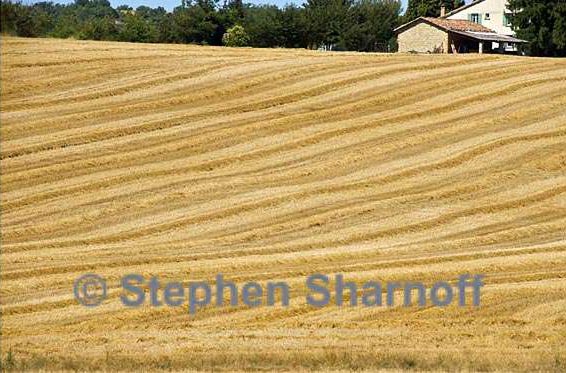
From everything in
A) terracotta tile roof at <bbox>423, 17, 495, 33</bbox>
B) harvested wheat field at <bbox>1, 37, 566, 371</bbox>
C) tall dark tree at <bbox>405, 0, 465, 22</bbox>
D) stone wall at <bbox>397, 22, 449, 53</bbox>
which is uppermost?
tall dark tree at <bbox>405, 0, 465, 22</bbox>

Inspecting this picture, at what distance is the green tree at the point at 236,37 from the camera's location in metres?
74.6

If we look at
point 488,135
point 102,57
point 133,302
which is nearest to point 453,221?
point 488,135

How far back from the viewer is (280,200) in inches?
990

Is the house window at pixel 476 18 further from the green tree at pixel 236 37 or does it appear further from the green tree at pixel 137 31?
the green tree at pixel 137 31

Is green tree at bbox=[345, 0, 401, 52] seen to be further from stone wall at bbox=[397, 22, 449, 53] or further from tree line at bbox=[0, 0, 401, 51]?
stone wall at bbox=[397, 22, 449, 53]

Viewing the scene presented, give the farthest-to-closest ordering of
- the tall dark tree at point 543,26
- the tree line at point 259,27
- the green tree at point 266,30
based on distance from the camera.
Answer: the green tree at point 266,30 → the tree line at point 259,27 → the tall dark tree at point 543,26

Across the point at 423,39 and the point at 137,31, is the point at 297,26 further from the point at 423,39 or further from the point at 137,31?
the point at 137,31

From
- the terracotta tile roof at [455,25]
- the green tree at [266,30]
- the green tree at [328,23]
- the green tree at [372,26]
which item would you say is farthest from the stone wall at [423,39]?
the green tree at [266,30]

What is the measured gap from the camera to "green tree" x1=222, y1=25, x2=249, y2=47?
7456cm

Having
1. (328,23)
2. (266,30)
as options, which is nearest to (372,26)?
(328,23)

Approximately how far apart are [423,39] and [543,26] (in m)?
10.5

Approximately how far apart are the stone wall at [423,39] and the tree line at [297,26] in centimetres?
506

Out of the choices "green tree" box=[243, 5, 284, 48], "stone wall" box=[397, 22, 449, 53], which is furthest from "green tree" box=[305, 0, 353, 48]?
"stone wall" box=[397, 22, 449, 53]

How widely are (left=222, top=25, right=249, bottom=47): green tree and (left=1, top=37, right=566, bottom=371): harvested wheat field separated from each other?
34672 millimetres
